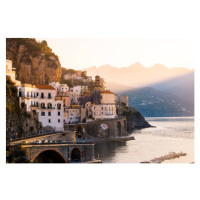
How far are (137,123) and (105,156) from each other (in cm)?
2792

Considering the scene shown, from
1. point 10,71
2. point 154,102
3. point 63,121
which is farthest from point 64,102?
point 10,71

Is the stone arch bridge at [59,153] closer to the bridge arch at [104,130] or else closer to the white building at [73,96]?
the bridge arch at [104,130]

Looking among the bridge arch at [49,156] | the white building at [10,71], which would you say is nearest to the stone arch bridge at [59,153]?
the bridge arch at [49,156]

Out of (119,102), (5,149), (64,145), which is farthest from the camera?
(119,102)

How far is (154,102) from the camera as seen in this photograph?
40.7 meters

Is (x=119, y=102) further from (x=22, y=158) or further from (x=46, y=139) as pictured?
(x=22, y=158)

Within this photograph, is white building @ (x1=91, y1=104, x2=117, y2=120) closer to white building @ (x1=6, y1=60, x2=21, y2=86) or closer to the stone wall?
the stone wall

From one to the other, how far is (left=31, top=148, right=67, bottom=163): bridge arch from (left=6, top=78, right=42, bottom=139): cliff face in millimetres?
2758

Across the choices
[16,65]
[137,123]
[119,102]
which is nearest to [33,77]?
[16,65]

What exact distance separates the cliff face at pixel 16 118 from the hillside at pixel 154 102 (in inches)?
664

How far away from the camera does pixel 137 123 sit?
4712 cm

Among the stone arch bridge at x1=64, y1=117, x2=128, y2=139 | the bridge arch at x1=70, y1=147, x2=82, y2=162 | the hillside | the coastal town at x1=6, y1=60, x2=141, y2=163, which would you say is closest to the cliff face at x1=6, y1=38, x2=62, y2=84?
the coastal town at x1=6, y1=60, x2=141, y2=163

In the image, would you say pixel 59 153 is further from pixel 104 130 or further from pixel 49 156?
pixel 104 130

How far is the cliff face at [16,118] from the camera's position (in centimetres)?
1644
